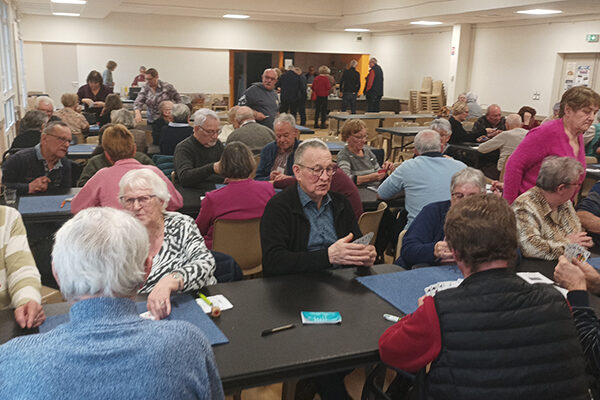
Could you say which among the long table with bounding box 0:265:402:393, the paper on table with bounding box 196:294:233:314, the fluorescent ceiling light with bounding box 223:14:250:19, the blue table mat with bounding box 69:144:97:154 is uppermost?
the fluorescent ceiling light with bounding box 223:14:250:19

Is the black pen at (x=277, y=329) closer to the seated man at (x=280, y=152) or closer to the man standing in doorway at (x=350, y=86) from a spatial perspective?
the seated man at (x=280, y=152)

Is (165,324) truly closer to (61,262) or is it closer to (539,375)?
(61,262)

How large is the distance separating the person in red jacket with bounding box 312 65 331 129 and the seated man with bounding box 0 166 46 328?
41.6 feet

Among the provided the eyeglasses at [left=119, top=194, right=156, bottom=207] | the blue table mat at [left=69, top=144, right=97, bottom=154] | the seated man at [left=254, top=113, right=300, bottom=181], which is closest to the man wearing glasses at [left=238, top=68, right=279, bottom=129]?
the blue table mat at [left=69, top=144, right=97, bottom=154]

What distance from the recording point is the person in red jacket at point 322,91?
14281 mm

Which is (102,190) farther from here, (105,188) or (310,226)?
(310,226)

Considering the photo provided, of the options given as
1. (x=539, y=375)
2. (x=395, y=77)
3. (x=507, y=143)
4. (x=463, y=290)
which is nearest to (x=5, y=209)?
(x=463, y=290)

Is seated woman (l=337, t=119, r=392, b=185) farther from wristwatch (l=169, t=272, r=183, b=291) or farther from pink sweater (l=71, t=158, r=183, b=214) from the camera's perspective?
wristwatch (l=169, t=272, r=183, b=291)

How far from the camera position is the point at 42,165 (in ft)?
13.3

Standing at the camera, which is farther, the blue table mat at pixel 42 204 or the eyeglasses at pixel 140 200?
the blue table mat at pixel 42 204

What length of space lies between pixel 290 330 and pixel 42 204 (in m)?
2.48

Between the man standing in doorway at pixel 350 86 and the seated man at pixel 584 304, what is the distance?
12646 millimetres

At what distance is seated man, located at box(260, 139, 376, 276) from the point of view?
2.38 meters

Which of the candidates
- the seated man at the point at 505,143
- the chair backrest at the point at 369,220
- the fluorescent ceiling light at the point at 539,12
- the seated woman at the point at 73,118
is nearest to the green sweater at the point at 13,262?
the chair backrest at the point at 369,220
